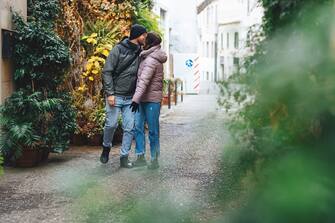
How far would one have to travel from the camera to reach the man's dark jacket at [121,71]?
809 cm

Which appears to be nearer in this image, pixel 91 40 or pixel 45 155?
pixel 45 155

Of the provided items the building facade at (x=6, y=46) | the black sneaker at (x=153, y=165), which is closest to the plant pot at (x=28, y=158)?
the building facade at (x=6, y=46)

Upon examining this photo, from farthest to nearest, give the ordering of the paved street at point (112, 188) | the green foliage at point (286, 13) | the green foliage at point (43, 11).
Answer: the green foliage at point (43, 11) → the paved street at point (112, 188) → the green foliage at point (286, 13)

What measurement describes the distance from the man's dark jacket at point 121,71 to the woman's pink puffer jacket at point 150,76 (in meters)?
0.16

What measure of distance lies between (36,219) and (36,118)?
2.69 metres

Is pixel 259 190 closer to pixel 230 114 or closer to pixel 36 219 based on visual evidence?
pixel 230 114

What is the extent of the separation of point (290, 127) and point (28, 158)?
5.61 metres

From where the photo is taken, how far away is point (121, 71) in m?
8.16

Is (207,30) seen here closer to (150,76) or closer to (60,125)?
(60,125)

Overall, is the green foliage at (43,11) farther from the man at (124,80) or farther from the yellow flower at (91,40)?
the man at (124,80)

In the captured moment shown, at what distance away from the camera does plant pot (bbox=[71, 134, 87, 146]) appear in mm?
10227

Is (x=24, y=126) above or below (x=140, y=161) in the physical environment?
above

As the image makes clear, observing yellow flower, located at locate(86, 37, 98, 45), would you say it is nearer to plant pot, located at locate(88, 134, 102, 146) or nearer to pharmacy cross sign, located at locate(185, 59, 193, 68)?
plant pot, located at locate(88, 134, 102, 146)

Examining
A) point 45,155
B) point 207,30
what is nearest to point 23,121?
point 45,155
